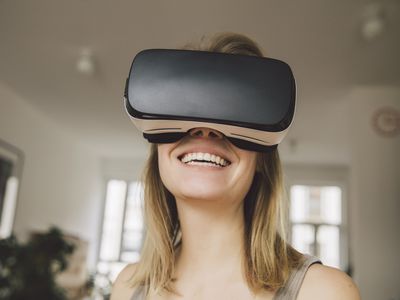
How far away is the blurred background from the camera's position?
2988 millimetres

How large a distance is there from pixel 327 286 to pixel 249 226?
207 mm

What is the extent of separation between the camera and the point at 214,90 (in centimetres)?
56

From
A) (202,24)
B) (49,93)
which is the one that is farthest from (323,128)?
(49,93)

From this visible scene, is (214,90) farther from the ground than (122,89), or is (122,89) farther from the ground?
(122,89)

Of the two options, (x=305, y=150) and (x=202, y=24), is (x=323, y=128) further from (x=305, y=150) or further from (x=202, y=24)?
(x=202, y=24)

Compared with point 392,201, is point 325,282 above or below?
below

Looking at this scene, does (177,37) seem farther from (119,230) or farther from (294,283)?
(119,230)

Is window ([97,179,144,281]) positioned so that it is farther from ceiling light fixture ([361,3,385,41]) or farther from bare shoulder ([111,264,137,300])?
bare shoulder ([111,264,137,300])

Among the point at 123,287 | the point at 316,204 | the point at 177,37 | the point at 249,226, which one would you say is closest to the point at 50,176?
the point at 177,37

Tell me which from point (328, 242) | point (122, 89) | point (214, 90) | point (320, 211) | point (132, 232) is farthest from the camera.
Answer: point (132, 232)

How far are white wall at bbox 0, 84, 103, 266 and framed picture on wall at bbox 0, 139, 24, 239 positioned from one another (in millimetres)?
115

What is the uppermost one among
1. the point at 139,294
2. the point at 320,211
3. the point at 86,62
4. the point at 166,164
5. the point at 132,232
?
the point at 86,62

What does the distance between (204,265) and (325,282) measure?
0.71 ft

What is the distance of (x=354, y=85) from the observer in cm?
394
